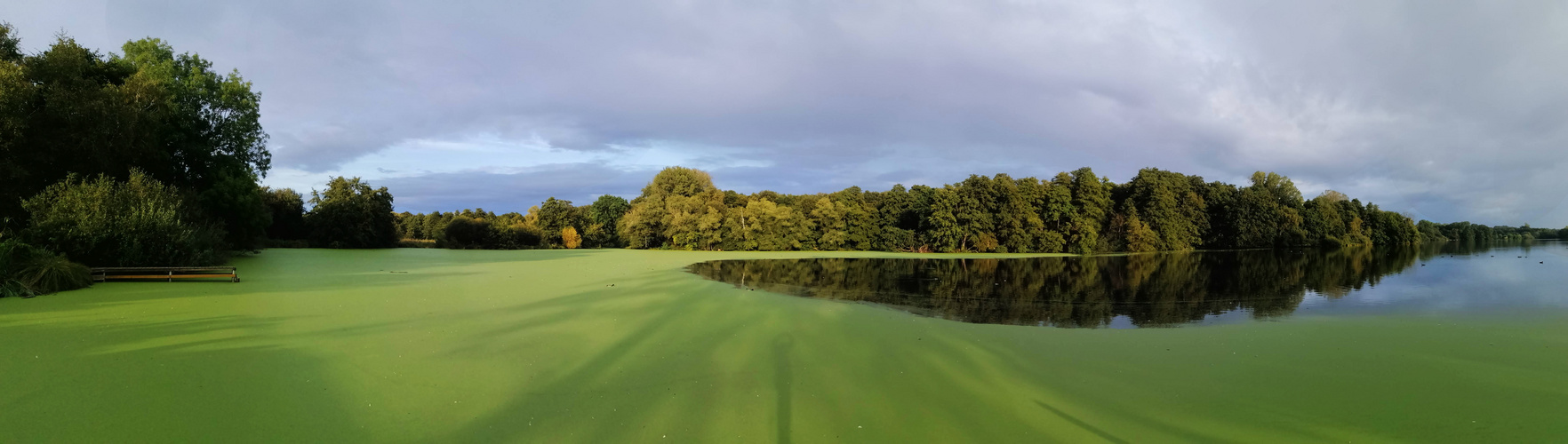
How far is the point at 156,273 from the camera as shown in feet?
35.5

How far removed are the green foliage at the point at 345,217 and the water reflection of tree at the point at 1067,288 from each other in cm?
2541

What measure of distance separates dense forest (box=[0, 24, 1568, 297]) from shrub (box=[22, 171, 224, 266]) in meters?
0.03

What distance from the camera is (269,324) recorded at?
697cm

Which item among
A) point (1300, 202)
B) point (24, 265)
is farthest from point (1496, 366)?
point (1300, 202)

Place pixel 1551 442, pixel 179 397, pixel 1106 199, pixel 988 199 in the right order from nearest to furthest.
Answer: pixel 1551 442 < pixel 179 397 < pixel 988 199 < pixel 1106 199

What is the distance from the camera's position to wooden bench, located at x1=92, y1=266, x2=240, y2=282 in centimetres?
1027

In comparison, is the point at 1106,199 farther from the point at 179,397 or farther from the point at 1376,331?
the point at 179,397

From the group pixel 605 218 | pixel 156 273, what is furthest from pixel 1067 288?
pixel 605 218

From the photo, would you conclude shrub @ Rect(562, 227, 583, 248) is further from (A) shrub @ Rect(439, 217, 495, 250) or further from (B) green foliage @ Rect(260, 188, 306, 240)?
(B) green foliage @ Rect(260, 188, 306, 240)

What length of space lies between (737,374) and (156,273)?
40.9 ft

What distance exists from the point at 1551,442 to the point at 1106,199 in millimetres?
40706

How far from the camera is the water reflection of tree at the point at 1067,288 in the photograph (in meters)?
9.81

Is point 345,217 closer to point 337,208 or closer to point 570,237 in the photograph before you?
point 337,208

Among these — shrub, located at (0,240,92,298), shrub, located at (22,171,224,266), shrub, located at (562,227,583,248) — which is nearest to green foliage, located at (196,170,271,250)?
shrub, located at (22,171,224,266)
